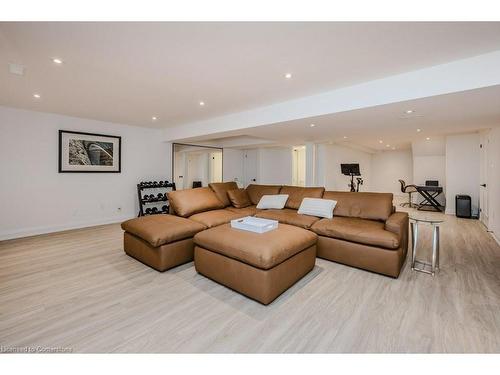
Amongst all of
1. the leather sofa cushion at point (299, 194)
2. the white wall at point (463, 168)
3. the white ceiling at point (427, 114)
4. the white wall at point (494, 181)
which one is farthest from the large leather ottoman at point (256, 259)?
the white wall at point (463, 168)

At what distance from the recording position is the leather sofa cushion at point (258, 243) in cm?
202

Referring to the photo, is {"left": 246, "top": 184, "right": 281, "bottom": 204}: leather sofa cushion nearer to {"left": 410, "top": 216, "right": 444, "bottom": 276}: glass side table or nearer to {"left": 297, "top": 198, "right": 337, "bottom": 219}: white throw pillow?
{"left": 297, "top": 198, "right": 337, "bottom": 219}: white throw pillow

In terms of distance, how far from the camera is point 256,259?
→ 2.00m

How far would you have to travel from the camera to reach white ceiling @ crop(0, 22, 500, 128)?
1.69 metres

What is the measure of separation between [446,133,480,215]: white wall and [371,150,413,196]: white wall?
404 cm

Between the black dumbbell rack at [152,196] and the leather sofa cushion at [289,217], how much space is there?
2.94 meters

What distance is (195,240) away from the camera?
257 cm

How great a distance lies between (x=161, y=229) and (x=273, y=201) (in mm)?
2114

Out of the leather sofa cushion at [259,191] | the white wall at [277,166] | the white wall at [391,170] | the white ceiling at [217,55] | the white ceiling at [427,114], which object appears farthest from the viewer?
the white wall at [391,170]

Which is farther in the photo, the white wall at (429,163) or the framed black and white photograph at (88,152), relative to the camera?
the white wall at (429,163)

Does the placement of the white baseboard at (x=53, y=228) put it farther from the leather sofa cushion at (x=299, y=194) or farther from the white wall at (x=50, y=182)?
the leather sofa cushion at (x=299, y=194)

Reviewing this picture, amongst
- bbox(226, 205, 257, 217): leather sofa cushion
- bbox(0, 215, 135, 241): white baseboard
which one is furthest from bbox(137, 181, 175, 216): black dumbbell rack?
bbox(226, 205, 257, 217): leather sofa cushion

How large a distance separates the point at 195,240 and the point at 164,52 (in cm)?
191

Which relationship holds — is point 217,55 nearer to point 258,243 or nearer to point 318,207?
point 258,243
